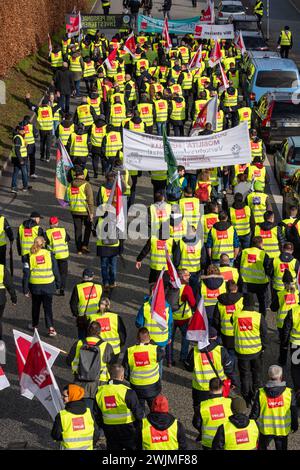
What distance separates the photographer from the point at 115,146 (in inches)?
925

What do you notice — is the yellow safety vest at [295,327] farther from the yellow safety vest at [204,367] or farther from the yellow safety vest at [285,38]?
the yellow safety vest at [285,38]

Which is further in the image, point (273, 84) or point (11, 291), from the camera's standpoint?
point (273, 84)

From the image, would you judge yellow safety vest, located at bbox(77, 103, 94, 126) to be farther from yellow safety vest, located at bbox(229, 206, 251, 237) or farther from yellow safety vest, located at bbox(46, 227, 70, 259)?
yellow safety vest, located at bbox(46, 227, 70, 259)

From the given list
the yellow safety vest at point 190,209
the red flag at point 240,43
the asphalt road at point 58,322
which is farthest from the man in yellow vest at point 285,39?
the yellow safety vest at point 190,209

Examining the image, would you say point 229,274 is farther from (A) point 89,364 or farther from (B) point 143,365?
(A) point 89,364

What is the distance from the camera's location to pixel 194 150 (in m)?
22.0

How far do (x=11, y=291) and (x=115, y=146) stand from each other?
306 inches

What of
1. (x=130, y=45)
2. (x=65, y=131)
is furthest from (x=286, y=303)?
(x=130, y=45)

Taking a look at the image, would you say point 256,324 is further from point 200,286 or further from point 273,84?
point 273,84

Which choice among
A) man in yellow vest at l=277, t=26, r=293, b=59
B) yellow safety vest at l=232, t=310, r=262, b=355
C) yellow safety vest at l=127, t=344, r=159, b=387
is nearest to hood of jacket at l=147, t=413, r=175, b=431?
yellow safety vest at l=127, t=344, r=159, b=387

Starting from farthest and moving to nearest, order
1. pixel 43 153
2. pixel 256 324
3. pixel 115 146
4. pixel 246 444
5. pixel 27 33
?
pixel 27 33, pixel 43 153, pixel 115 146, pixel 256 324, pixel 246 444
